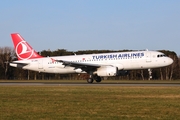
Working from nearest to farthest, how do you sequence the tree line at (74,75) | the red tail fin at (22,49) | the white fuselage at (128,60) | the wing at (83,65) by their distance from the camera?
the white fuselage at (128,60)
the wing at (83,65)
the red tail fin at (22,49)
the tree line at (74,75)

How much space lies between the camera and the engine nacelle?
54.1m

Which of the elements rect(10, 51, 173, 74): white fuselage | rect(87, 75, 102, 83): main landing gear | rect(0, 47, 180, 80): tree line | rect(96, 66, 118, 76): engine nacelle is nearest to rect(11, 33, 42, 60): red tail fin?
rect(10, 51, 173, 74): white fuselage

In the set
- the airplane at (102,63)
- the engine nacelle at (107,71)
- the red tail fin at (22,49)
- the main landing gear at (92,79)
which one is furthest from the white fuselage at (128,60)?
the red tail fin at (22,49)

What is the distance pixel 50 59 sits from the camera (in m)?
61.4

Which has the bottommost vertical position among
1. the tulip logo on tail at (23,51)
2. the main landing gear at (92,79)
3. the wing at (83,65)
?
the main landing gear at (92,79)

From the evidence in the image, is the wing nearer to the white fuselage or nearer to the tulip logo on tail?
the white fuselage

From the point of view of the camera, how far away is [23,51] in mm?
63875

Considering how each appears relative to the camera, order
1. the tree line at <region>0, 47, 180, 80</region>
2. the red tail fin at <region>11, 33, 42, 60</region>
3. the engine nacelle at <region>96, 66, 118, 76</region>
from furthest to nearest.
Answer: the tree line at <region>0, 47, 180, 80</region>, the red tail fin at <region>11, 33, 42, 60</region>, the engine nacelle at <region>96, 66, 118, 76</region>

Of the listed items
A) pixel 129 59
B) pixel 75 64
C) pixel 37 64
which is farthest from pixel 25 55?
pixel 129 59

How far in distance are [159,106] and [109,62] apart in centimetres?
A: 3497

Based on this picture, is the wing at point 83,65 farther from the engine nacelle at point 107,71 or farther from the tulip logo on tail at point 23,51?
the tulip logo on tail at point 23,51

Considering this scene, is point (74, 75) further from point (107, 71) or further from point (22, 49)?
point (107, 71)

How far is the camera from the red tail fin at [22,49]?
63531 millimetres

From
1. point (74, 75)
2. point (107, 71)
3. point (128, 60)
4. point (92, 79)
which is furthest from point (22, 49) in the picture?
point (74, 75)
